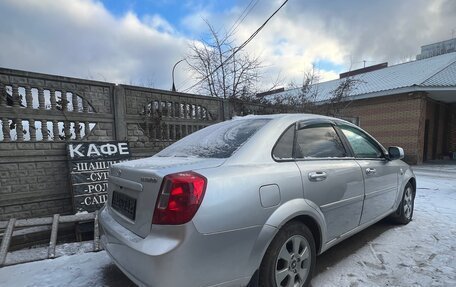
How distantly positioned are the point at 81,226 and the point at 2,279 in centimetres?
157

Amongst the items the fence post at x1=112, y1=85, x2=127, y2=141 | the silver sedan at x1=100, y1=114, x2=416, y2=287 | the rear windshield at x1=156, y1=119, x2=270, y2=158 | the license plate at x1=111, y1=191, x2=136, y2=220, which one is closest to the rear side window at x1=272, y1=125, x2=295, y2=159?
the silver sedan at x1=100, y1=114, x2=416, y2=287

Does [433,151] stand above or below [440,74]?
below

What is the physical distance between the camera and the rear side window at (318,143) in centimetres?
260

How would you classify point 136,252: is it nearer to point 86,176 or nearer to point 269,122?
point 269,122

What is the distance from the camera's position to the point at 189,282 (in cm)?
170

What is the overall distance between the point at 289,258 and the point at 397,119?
14656 millimetres

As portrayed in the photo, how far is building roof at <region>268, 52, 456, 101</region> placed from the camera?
41.3 feet

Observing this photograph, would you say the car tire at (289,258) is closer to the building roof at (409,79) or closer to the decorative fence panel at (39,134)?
the decorative fence panel at (39,134)

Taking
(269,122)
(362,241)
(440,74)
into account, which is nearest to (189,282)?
(269,122)

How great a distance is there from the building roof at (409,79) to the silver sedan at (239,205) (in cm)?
863

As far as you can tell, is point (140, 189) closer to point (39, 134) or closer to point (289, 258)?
point (289, 258)

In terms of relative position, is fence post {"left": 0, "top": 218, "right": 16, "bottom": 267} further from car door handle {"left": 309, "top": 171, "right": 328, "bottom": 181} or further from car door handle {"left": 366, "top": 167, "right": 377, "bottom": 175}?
car door handle {"left": 366, "top": 167, "right": 377, "bottom": 175}

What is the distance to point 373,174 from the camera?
3.29m

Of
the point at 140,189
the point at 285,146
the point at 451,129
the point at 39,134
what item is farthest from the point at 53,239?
the point at 451,129
